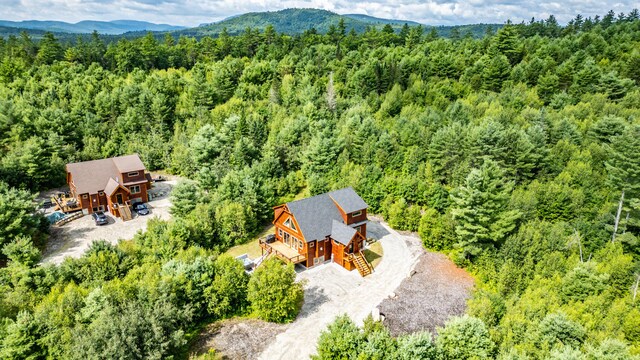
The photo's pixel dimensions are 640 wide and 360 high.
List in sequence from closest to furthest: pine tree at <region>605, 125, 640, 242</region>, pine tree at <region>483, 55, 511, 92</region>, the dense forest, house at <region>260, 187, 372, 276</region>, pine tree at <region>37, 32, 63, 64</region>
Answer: the dense forest → pine tree at <region>605, 125, 640, 242</region> → house at <region>260, 187, 372, 276</region> → pine tree at <region>483, 55, 511, 92</region> → pine tree at <region>37, 32, 63, 64</region>

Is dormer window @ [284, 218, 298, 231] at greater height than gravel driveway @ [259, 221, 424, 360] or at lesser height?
greater

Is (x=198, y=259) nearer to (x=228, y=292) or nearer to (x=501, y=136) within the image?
(x=228, y=292)

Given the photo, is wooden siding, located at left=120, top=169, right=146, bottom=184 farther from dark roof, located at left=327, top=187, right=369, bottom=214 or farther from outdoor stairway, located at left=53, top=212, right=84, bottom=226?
dark roof, located at left=327, top=187, right=369, bottom=214

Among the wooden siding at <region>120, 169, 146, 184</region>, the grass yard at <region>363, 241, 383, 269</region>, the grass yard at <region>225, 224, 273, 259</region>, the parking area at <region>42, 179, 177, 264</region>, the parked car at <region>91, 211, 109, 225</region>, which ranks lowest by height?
the parking area at <region>42, 179, 177, 264</region>

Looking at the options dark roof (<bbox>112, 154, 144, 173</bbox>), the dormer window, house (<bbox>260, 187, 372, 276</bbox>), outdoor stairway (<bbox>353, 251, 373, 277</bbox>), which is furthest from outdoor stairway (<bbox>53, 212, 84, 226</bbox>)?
outdoor stairway (<bbox>353, 251, 373, 277</bbox>)

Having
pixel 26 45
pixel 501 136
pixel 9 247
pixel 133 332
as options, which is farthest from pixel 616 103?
pixel 26 45

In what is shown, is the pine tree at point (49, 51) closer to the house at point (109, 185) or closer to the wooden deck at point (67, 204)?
the house at point (109, 185)
